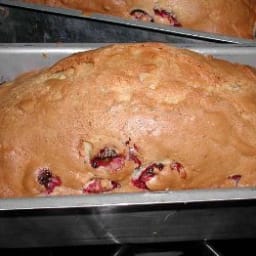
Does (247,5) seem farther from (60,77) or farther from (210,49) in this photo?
(60,77)

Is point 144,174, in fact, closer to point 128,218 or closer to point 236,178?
point 128,218

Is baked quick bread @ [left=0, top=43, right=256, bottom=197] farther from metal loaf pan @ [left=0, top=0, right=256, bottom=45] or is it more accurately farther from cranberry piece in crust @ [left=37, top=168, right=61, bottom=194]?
metal loaf pan @ [left=0, top=0, right=256, bottom=45]

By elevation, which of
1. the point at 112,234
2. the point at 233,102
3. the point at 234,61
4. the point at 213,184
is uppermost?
the point at 234,61

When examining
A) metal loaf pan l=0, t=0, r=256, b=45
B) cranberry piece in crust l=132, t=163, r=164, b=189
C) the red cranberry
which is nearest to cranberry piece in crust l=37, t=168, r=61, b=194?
cranberry piece in crust l=132, t=163, r=164, b=189

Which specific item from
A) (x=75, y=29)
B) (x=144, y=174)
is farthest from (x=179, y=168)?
(x=75, y=29)

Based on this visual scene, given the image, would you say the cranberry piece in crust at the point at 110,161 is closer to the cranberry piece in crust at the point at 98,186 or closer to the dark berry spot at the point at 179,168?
the cranberry piece in crust at the point at 98,186

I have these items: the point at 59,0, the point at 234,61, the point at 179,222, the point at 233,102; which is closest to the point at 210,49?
the point at 234,61
